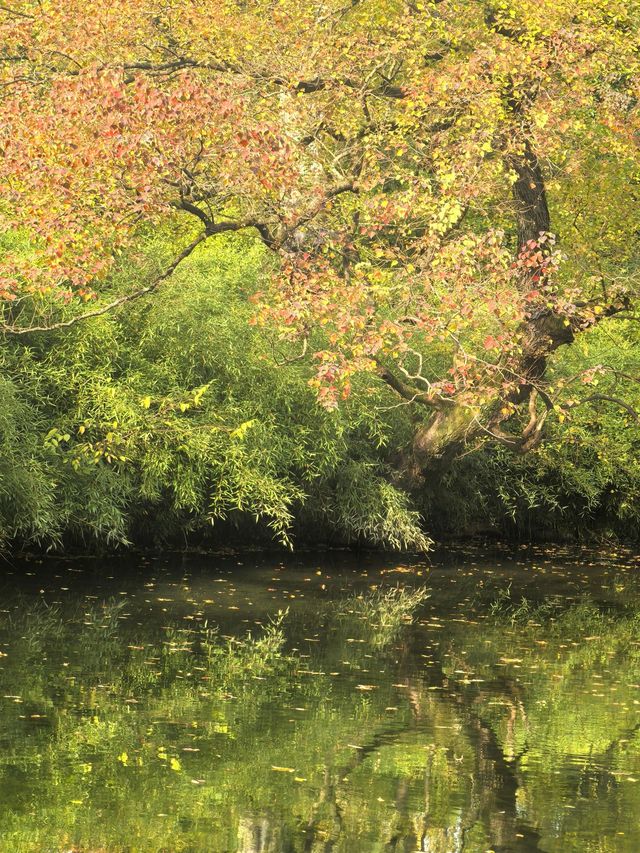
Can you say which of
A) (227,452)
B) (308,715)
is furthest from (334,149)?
(308,715)

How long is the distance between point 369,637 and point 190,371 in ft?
15.5

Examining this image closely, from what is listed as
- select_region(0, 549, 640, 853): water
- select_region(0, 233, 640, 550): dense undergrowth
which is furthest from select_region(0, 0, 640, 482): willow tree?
select_region(0, 549, 640, 853): water

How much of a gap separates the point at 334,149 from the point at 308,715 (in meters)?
8.60

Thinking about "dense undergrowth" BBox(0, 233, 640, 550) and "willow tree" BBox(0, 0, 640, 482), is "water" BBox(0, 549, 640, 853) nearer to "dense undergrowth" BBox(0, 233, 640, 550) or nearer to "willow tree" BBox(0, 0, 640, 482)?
"dense undergrowth" BBox(0, 233, 640, 550)

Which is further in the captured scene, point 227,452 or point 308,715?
point 227,452

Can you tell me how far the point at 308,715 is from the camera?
8180 mm

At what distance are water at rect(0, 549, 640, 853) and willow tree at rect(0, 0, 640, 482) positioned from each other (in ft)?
7.13

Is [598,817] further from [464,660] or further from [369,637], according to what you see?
[369,637]

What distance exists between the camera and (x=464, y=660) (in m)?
10.2

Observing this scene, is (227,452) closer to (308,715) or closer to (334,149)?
(334,149)

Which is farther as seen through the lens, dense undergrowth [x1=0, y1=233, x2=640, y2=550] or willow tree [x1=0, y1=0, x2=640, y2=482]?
dense undergrowth [x1=0, y1=233, x2=640, y2=550]

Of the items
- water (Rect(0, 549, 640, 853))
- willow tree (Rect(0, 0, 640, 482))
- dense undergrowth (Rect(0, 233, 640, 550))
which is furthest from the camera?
dense undergrowth (Rect(0, 233, 640, 550))

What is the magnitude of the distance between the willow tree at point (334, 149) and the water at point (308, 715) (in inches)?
85.6

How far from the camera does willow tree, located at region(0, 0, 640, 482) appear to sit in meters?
11.7
